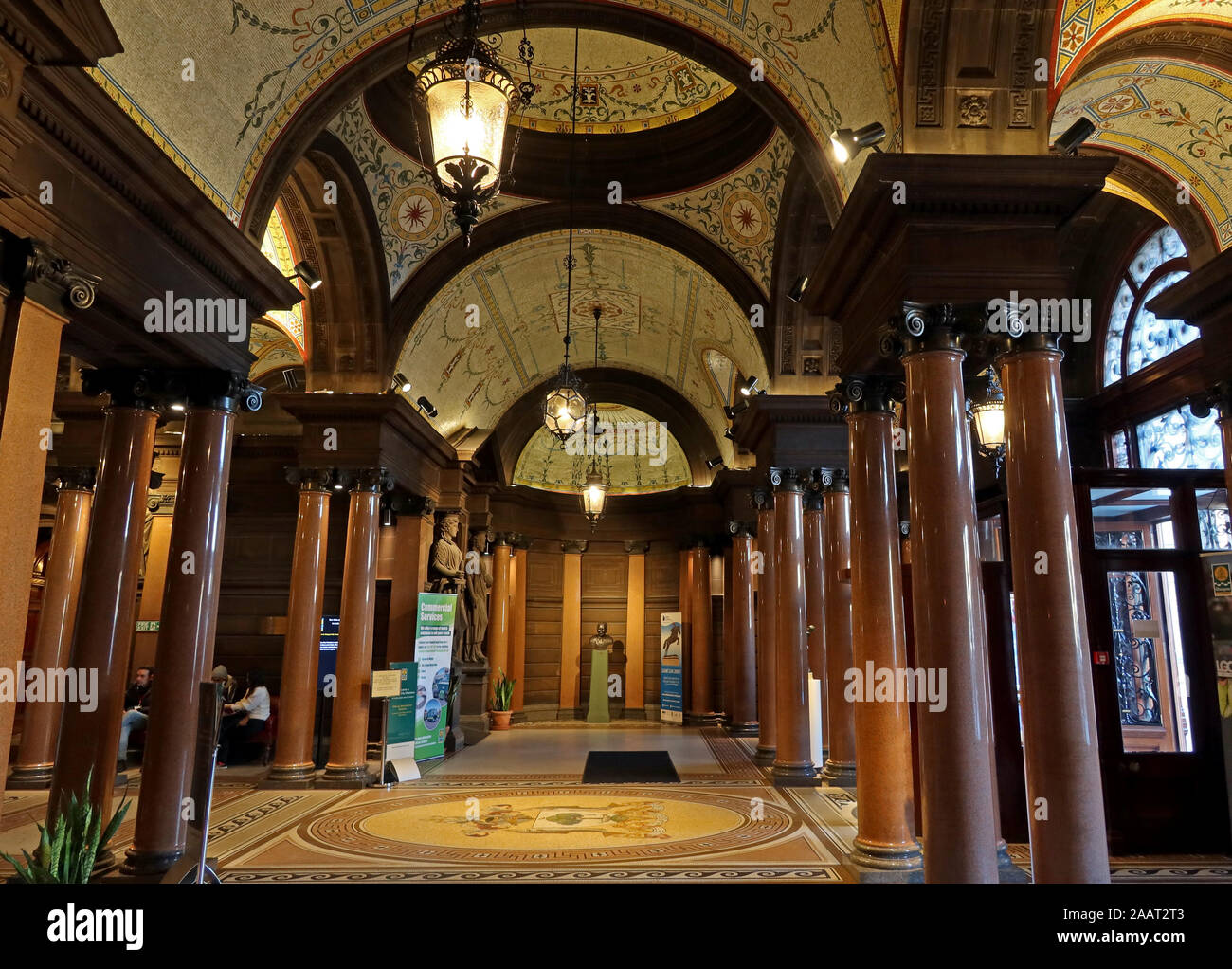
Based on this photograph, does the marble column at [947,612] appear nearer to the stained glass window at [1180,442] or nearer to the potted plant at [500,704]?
the stained glass window at [1180,442]

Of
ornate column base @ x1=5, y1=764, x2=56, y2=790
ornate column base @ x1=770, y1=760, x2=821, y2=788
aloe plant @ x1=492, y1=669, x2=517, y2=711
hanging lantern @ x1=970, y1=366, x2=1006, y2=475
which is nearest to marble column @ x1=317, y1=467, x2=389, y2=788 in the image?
ornate column base @ x1=5, y1=764, x2=56, y2=790

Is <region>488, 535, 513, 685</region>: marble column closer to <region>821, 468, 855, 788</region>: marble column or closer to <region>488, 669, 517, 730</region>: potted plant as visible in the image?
<region>488, 669, 517, 730</region>: potted plant

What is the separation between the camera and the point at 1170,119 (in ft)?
22.9

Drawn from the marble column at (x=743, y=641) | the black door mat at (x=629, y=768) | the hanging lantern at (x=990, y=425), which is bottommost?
the black door mat at (x=629, y=768)

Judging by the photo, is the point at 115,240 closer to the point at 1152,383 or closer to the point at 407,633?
the point at 407,633

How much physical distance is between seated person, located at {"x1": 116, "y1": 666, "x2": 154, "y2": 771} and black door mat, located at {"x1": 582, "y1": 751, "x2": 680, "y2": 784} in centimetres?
605

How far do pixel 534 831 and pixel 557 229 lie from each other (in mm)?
8362

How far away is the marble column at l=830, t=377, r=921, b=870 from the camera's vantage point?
585cm

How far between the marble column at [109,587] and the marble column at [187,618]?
259mm

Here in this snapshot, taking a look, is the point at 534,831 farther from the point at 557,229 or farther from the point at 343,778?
the point at 557,229

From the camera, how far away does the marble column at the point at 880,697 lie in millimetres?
5852

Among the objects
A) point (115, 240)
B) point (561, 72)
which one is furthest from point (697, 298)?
point (115, 240)

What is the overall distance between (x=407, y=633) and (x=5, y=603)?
310 inches

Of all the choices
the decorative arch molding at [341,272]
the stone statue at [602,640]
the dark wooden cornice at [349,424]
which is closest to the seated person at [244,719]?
the dark wooden cornice at [349,424]
